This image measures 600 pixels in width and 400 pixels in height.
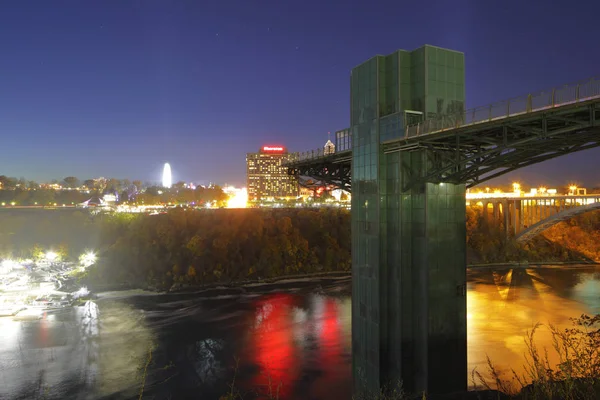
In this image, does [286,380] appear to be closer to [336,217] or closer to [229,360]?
[229,360]

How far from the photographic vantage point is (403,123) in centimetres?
1449

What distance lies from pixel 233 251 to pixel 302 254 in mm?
9235

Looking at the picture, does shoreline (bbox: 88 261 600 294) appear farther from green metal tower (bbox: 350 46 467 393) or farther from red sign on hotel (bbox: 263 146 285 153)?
red sign on hotel (bbox: 263 146 285 153)

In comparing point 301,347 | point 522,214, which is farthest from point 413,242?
point 522,214

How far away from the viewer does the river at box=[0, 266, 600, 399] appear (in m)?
20.1

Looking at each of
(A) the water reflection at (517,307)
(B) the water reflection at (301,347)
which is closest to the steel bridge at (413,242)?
(B) the water reflection at (301,347)

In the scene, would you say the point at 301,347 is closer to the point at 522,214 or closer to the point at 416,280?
the point at 416,280

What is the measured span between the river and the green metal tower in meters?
5.27

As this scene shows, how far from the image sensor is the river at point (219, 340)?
20.1m

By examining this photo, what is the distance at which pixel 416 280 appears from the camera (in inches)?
594

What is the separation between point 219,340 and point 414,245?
17186mm

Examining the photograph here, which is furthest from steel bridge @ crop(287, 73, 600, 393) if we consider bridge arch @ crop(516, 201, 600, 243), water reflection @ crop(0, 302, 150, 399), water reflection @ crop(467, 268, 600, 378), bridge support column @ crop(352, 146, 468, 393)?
bridge arch @ crop(516, 201, 600, 243)

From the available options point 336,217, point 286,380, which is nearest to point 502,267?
point 336,217

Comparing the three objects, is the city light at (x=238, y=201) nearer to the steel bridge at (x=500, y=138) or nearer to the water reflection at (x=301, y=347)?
the water reflection at (x=301, y=347)
